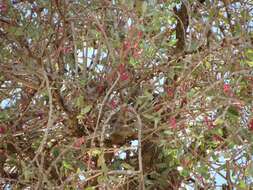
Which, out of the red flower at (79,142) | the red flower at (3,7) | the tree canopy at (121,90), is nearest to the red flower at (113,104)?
the tree canopy at (121,90)

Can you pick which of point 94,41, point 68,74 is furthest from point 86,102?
point 94,41

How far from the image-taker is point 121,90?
189 centimetres

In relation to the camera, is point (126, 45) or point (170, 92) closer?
point (126, 45)

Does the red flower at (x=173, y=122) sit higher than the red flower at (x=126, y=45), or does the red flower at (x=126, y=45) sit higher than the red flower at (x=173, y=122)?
the red flower at (x=126, y=45)

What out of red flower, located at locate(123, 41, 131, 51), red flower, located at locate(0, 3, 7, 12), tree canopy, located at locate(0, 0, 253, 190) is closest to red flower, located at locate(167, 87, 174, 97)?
tree canopy, located at locate(0, 0, 253, 190)

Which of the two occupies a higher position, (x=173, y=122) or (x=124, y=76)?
(x=124, y=76)

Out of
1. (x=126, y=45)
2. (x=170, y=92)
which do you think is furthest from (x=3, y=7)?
(x=170, y=92)

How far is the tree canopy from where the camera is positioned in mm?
1781

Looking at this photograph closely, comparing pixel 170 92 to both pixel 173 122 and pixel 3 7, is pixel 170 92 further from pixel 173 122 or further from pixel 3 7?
pixel 3 7

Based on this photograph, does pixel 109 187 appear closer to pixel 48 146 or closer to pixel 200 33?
pixel 48 146

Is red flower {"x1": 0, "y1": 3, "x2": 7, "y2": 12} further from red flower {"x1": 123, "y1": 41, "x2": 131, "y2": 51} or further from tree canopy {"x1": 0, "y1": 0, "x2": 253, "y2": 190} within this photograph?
red flower {"x1": 123, "y1": 41, "x2": 131, "y2": 51}

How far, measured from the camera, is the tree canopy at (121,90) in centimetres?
178

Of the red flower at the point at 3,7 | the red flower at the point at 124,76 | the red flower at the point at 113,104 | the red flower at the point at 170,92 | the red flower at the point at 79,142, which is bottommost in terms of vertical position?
the red flower at the point at 79,142

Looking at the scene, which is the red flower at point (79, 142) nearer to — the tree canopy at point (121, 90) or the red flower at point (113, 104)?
the tree canopy at point (121, 90)
